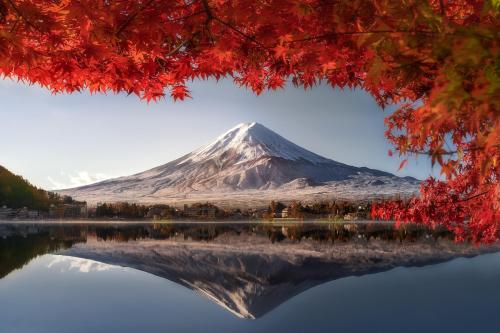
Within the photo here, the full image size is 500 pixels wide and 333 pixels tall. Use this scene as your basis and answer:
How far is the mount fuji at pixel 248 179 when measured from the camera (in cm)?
14438

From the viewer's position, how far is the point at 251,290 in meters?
13.8

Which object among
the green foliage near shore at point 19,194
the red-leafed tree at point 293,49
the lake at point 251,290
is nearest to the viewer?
the red-leafed tree at point 293,49

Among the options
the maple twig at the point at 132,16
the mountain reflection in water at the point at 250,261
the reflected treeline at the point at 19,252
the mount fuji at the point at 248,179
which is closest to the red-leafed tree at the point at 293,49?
the maple twig at the point at 132,16

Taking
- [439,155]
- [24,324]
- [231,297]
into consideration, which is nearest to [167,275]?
[231,297]

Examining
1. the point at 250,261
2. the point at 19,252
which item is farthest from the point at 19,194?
the point at 250,261

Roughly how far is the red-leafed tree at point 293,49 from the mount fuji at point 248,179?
120116mm

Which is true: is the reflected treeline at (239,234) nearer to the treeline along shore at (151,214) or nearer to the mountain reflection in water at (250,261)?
the mountain reflection in water at (250,261)

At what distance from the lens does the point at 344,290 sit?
46.8 feet

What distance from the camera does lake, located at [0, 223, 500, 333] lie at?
11.3 meters

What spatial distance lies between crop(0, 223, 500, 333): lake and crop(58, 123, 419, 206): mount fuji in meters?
107

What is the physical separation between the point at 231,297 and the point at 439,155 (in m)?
11.1

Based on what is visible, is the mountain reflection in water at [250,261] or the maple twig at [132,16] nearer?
the maple twig at [132,16]

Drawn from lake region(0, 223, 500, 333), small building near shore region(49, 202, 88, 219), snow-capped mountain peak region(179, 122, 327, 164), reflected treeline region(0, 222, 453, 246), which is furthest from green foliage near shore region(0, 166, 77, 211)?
snow-capped mountain peak region(179, 122, 327, 164)

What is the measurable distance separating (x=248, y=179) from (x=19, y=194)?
4378 inches
